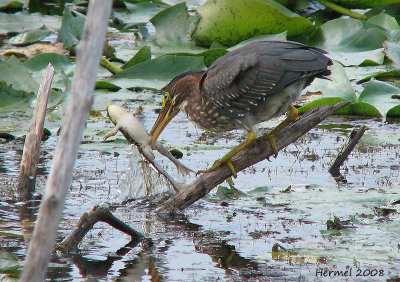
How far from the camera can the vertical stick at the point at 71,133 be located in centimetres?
194

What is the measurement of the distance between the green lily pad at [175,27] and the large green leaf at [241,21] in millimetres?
147

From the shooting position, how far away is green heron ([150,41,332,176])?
16.2 feet

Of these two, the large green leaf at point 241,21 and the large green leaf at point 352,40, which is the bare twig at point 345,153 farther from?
the large green leaf at point 241,21

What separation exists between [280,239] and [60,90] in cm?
371

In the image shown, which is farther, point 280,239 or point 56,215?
point 280,239

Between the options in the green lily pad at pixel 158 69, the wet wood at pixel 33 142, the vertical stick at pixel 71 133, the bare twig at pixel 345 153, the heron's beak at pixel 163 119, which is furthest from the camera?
the green lily pad at pixel 158 69


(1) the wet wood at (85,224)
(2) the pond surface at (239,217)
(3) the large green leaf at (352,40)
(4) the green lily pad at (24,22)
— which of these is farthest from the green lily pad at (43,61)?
(1) the wet wood at (85,224)

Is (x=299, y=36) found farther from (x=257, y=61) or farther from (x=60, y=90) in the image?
(x=257, y=61)

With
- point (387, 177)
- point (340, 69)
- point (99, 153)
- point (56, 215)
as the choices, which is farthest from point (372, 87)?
point (56, 215)

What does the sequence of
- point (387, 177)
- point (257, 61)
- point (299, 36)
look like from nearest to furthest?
point (257, 61)
point (387, 177)
point (299, 36)

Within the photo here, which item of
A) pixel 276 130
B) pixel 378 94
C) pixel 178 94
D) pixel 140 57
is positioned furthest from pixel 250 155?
pixel 140 57

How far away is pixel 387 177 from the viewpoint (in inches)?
234

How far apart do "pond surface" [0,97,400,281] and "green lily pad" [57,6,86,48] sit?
86.9 inches

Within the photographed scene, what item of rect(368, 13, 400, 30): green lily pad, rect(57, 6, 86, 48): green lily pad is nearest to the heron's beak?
rect(57, 6, 86, 48): green lily pad
